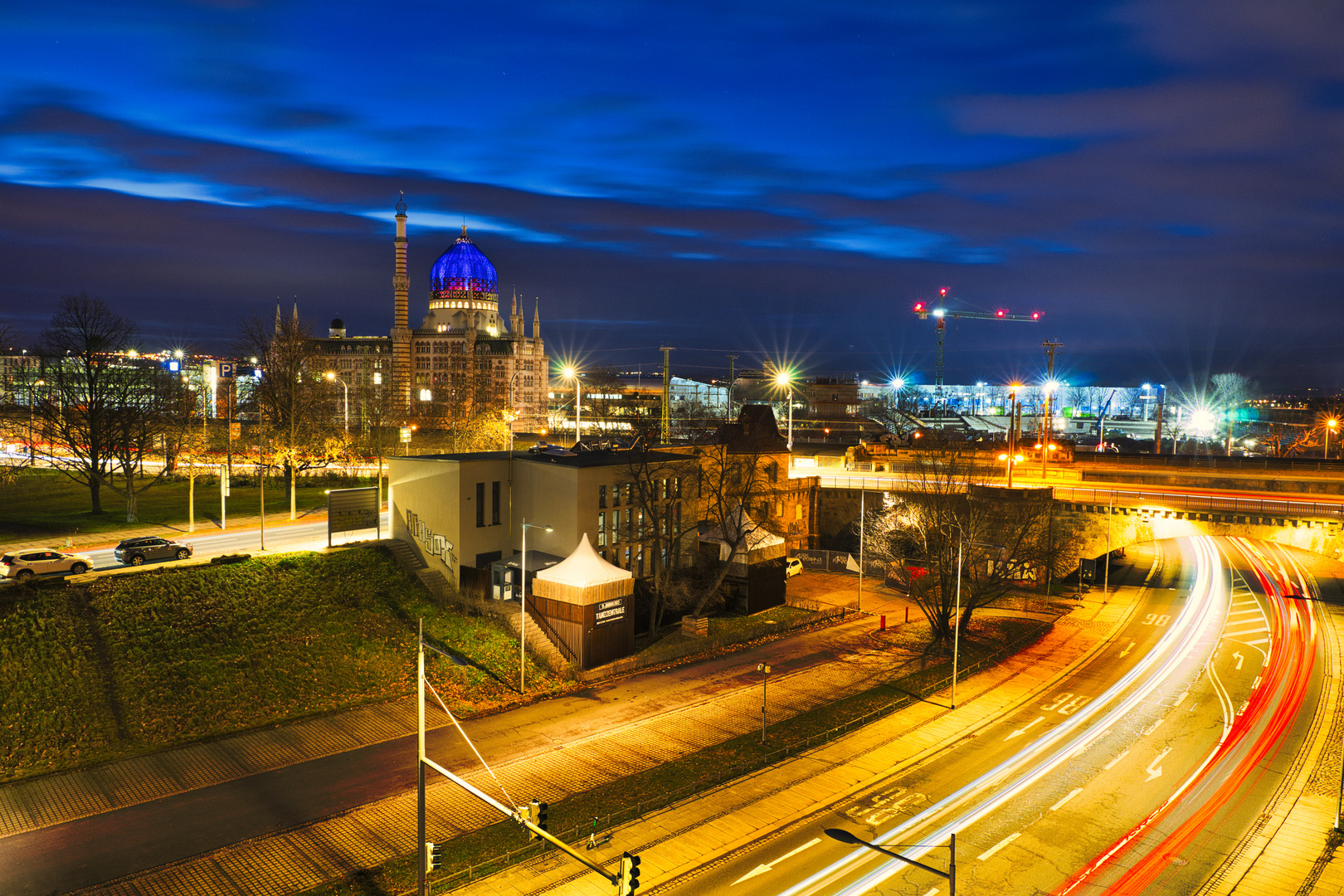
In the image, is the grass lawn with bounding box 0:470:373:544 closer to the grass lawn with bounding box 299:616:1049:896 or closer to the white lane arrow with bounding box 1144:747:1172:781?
the grass lawn with bounding box 299:616:1049:896

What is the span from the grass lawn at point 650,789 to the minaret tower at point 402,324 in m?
102

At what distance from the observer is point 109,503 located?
45.5m

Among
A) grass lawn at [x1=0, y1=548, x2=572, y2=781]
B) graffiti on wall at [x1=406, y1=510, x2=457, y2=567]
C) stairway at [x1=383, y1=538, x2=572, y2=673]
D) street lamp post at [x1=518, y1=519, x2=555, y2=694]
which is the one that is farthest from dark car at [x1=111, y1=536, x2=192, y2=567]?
street lamp post at [x1=518, y1=519, x2=555, y2=694]

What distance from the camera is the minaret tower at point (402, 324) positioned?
125250mm

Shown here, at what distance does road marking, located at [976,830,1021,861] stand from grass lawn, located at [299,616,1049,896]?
642cm

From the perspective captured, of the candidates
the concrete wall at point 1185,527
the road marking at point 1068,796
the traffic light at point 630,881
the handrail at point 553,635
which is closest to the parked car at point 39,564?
the handrail at point 553,635

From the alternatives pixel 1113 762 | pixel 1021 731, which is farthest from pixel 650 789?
pixel 1113 762

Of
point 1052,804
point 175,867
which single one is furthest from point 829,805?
point 175,867

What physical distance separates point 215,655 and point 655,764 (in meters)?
15.3

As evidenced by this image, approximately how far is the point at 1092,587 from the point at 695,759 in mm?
36016

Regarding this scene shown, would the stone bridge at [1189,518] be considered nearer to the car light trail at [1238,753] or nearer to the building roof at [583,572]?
the car light trail at [1238,753]

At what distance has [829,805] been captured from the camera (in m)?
20.3

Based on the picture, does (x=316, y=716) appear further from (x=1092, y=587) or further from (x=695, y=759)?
(x=1092, y=587)

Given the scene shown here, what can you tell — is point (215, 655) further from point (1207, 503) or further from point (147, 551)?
point (1207, 503)
